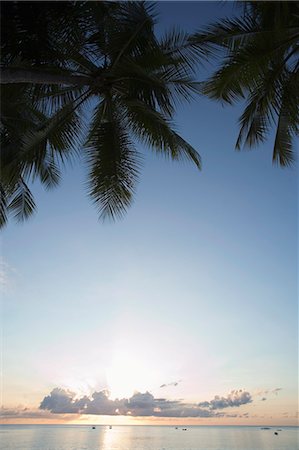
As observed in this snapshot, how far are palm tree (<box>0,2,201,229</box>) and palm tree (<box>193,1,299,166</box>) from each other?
52cm

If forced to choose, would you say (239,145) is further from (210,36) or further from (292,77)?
(210,36)

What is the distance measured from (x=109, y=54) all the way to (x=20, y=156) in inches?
89.4

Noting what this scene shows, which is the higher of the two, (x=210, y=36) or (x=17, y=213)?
(x=210, y=36)

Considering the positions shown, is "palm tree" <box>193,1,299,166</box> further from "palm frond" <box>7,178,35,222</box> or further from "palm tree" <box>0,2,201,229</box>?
"palm frond" <box>7,178,35,222</box>

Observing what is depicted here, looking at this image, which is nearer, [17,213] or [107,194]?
[107,194]

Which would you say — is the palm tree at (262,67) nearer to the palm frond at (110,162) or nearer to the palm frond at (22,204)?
the palm frond at (110,162)

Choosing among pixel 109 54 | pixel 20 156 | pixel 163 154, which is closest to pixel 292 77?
pixel 163 154

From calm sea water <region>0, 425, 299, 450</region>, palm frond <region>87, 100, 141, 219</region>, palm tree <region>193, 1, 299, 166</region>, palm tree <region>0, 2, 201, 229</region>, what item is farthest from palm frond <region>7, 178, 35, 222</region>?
calm sea water <region>0, 425, 299, 450</region>

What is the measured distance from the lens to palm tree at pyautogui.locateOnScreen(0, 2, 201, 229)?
6.64 metres

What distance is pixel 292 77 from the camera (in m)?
7.66

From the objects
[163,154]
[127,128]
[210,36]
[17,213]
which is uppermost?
[210,36]

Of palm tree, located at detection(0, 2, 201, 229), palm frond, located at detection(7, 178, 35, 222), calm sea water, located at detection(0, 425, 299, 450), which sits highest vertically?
palm tree, located at detection(0, 2, 201, 229)

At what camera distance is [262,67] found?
275 inches

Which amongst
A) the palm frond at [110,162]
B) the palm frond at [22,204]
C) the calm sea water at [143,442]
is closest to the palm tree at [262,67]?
the palm frond at [110,162]
